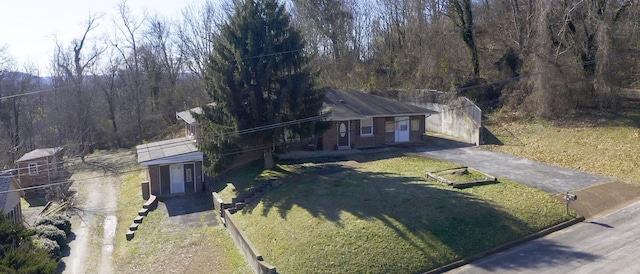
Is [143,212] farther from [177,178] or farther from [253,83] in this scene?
[253,83]

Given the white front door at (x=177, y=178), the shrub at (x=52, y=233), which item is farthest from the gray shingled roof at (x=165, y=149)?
the shrub at (x=52, y=233)

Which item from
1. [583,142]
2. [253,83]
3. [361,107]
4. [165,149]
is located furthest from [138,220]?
[583,142]

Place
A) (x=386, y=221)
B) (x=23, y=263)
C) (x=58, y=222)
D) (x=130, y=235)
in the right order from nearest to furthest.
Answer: (x=23, y=263), (x=386, y=221), (x=130, y=235), (x=58, y=222)

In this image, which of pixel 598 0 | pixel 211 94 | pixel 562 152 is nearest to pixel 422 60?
pixel 598 0

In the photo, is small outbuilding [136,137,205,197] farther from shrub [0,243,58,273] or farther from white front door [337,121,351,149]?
shrub [0,243,58,273]

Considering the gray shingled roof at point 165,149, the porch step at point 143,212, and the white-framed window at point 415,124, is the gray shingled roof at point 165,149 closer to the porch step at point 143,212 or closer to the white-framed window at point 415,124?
the porch step at point 143,212

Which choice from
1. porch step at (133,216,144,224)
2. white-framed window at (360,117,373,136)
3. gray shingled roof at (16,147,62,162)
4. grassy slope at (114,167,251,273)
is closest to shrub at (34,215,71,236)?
grassy slope at (114,167,251,273)
